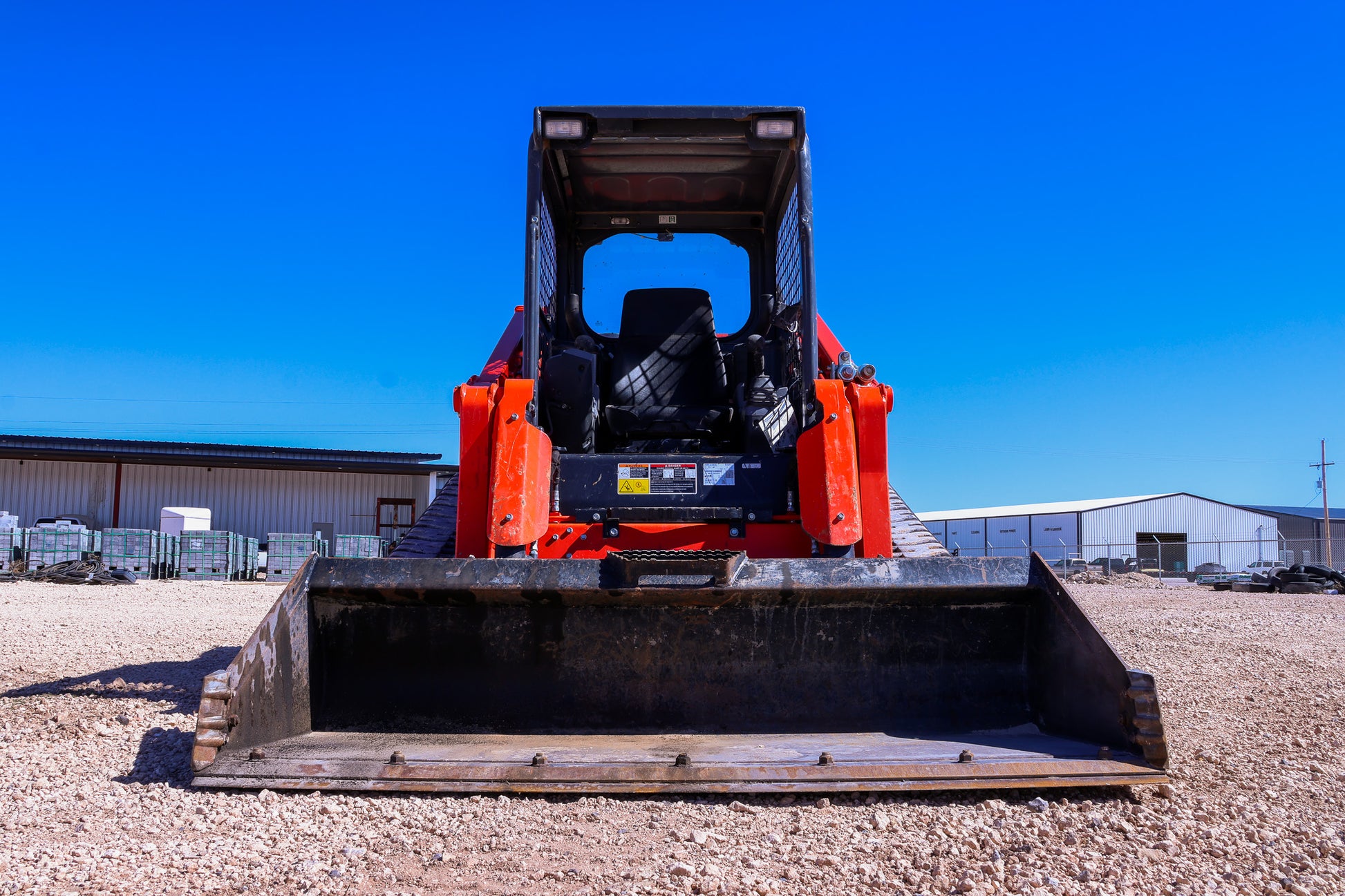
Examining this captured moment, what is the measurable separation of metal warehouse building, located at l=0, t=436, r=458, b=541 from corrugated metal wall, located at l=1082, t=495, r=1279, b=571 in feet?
98.2

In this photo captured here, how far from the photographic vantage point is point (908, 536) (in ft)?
16.2

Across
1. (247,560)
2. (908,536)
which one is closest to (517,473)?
(908,536)

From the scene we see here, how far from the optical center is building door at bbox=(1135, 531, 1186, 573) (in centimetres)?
3000

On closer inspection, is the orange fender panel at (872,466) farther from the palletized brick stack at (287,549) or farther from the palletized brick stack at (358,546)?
the palletized brick stack at (287,549)

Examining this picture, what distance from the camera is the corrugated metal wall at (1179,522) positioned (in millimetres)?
42188

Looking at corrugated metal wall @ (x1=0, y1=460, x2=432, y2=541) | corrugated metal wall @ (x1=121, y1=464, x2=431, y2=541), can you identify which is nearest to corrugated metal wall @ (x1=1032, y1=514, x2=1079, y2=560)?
corrugated metal wall @ (x1=121, y1=464, x2=431, y2=541)

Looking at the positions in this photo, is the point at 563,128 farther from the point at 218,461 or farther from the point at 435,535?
the point at 218,461

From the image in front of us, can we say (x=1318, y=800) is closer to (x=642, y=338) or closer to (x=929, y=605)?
(x=929, y=605)

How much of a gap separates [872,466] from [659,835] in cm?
212

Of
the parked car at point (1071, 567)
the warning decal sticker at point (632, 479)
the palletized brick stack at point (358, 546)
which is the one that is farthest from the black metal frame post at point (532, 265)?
the parked car at point (1071, 567)

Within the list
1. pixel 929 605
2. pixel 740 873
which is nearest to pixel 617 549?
pixel 929 605

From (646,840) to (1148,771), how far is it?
5.09ft

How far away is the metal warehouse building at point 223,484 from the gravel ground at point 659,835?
24351 mm

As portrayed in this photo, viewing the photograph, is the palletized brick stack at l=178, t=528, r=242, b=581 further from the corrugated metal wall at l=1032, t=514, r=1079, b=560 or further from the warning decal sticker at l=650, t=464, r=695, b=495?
the corrugated metal wall at l=1032, t=514, r=1079, b=560
